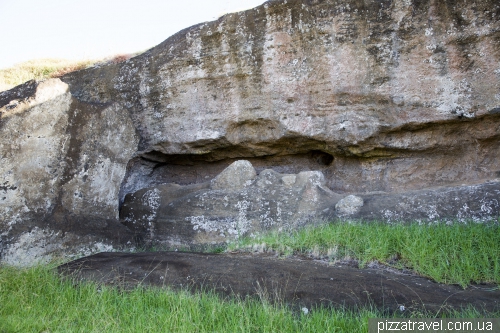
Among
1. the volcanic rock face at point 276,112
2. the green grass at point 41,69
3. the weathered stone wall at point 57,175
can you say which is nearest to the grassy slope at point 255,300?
the volcanic rock face at point 276,112

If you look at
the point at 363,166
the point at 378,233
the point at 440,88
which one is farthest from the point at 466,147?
the point at 378,233

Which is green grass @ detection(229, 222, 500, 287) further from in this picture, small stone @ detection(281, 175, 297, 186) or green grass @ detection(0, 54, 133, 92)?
green grass @ detection(0, 54, 133, 92)

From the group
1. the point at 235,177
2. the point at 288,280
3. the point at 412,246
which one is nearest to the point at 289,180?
the point at 235,177

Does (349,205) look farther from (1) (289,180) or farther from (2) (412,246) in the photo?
(2) (412,246)

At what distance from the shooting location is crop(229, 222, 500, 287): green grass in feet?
14.7

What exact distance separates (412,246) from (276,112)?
11.8 feet

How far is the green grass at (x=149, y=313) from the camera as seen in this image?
138 inches

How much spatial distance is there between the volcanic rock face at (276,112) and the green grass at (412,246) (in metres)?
0.61

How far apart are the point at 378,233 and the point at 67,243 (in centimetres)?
411

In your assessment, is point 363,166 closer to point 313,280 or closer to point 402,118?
point 402,118

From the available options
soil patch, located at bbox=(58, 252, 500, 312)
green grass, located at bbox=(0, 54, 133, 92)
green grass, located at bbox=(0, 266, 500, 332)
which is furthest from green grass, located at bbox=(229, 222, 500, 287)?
green grass, located at bbox=(0, 54, 133, 92)

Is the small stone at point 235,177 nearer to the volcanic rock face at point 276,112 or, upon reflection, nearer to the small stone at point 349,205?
the volcanic rock face at point 276,112

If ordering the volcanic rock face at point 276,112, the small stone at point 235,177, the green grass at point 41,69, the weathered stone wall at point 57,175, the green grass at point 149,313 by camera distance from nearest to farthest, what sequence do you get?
the green grass at point 149,313 < the weathered stone wall at point 57,175 < the volcanic rock face at point 276,112 < the small stone at point 235,177 < the green grass at point 41,69

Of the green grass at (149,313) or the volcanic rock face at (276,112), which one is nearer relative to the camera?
the green grass at (149,313)
